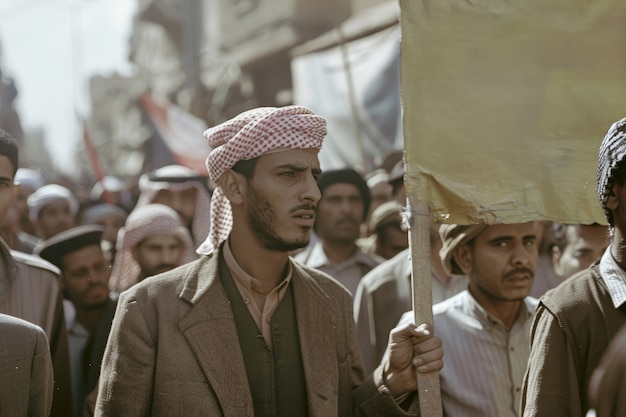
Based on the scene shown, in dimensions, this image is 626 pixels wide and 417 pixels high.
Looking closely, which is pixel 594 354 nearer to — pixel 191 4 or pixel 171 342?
pixel 171 342

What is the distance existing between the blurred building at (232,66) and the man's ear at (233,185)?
7.65 m

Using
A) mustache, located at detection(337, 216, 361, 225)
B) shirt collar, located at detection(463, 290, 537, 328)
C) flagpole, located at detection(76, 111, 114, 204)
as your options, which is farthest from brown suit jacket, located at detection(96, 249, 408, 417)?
flagpole, located at detection(76, 111, 114, 204)

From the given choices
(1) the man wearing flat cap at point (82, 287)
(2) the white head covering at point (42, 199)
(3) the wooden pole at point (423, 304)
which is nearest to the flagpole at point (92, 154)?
(2) the white head covering at point (42, 199)

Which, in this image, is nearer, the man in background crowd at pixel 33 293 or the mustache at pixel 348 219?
the man in background crowd at pixel 33 293

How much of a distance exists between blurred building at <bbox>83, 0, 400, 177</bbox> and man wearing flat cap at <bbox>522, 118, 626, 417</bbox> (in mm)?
8135

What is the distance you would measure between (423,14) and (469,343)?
1531mm

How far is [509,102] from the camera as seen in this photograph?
11.0 feet

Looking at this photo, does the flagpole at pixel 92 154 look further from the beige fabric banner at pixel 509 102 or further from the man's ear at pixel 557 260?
the beige fabric banner at pixel 509 102

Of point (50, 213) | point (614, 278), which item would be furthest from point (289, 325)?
point (50, 213)

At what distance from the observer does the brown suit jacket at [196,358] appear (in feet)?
9.93

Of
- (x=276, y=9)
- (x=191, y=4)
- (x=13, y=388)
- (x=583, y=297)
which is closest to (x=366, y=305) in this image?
(x=583, y=297)

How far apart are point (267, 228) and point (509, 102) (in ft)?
3.28

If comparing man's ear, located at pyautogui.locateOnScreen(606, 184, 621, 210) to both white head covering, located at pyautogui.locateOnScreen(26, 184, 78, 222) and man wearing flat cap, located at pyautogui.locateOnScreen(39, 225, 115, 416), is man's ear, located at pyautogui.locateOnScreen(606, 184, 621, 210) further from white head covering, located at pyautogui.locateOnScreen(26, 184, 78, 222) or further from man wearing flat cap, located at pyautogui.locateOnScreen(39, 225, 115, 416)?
white head covering, located at pyautogui.locateOnScreen(26, 184, 78, 222)

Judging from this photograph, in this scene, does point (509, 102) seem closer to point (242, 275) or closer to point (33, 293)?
point (242, 275)
